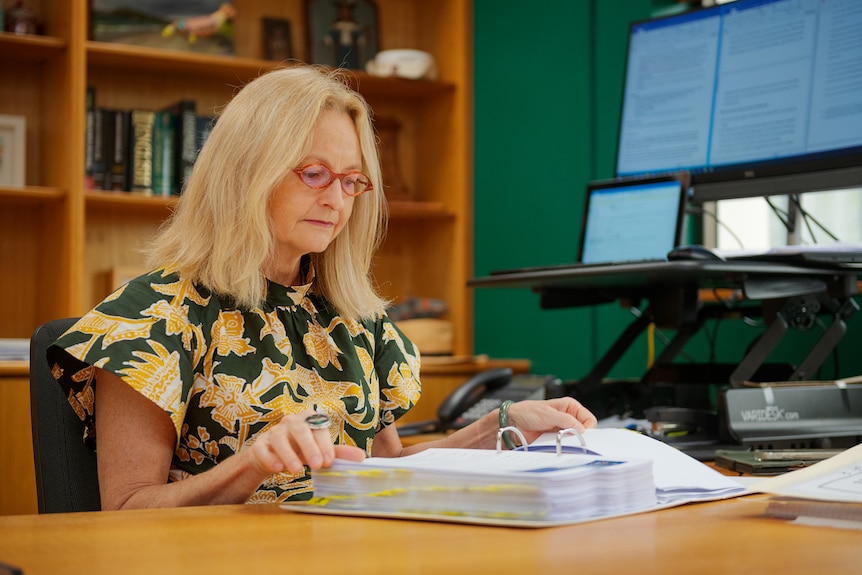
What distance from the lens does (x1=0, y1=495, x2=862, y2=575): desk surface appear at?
74 centimetres

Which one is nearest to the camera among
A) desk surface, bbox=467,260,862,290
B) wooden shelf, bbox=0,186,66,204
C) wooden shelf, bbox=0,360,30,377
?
desk surface, bbox=467,260,862,290

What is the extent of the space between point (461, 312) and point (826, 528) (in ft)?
8.57

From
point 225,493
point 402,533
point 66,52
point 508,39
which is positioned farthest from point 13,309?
point 402,533

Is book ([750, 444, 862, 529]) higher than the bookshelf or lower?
lower

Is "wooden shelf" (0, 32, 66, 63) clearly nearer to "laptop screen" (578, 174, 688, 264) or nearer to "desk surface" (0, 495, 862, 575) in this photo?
"laptop screen" (578, 174, 688, 264)

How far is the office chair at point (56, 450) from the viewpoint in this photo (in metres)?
1.30

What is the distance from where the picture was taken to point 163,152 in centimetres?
320

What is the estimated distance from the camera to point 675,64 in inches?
84.7

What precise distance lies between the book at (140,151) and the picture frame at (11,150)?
318 millimetres

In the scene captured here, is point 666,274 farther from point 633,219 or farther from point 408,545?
point 408,545

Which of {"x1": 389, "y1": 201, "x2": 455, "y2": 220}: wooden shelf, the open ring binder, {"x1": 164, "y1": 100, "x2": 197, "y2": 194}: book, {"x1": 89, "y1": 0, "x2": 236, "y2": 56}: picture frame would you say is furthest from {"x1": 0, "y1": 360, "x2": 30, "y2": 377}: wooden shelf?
the open ring binder

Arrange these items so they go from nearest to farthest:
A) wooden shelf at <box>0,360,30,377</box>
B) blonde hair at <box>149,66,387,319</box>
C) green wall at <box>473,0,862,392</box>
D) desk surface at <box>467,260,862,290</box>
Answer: blonde hair at <box>149,66,387,319</box> < desk surface at <box>467,260,862,290</box> < wooden shelf at <box>0,360,30,377</box> < green wall at <box>473,0,862,392</box>

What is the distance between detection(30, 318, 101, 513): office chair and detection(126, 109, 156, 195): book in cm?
192

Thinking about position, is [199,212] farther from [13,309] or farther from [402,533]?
[13,309]
